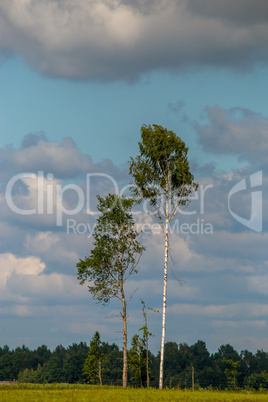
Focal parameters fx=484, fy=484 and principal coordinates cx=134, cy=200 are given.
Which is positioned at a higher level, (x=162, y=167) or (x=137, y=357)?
(x=162, y=167)

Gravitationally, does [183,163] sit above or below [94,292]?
above

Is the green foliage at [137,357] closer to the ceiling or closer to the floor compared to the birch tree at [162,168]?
closer to the floor

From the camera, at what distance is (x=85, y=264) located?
53.0 metres

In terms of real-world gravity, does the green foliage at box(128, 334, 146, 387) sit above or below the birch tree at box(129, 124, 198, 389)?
below

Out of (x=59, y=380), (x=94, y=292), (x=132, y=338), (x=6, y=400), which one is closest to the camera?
(x=6, y=400)

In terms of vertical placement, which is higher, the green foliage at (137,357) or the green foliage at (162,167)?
the green foliage at (162,167)

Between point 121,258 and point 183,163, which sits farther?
point 121,258

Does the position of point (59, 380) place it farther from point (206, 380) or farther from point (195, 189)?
point (195, 189)

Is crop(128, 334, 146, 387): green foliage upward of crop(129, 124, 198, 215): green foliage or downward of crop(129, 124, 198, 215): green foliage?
downward

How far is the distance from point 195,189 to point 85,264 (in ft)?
48.1

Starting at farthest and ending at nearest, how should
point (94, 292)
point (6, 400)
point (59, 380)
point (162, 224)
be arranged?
point (59, 380), point (94, 292), point (162, 224), point (6, 400)

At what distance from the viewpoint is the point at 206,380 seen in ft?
591

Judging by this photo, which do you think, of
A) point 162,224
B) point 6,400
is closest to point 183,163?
point 162,224

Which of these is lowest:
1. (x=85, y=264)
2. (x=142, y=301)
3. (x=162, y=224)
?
(x=142, y=301)
